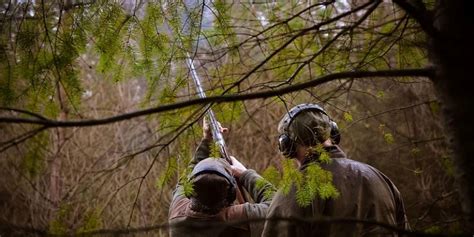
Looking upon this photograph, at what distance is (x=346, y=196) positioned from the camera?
80.5 inches

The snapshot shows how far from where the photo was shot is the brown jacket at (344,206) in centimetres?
200

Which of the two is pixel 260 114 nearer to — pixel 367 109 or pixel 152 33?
pixel 367 109

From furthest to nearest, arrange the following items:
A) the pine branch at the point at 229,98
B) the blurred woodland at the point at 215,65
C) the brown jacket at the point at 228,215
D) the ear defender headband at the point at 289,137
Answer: the brown jacket at the point at 228,215 < the ear defender headband at the point at 289,137 < the blurred woodland at the point at 215,65 < the pine branch at the point at 229,98

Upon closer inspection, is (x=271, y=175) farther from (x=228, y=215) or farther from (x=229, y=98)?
(x=229, y=98)

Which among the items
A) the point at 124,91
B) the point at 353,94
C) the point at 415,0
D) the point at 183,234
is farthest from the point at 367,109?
the point at 415,0

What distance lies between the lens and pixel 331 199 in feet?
6.67

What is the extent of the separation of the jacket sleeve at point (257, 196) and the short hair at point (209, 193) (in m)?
0.14

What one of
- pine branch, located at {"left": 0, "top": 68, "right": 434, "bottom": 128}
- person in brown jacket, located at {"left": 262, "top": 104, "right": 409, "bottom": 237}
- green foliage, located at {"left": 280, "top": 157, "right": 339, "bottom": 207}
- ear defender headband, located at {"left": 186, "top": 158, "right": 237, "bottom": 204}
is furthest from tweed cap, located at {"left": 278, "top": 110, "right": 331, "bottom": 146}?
pine branch, located at {"left": 0, "top": 68, "right": 434, "bottom": 128}

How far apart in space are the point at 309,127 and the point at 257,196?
2.12ft

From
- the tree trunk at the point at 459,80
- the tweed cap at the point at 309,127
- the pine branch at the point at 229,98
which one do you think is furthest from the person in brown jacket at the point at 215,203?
the tree trunk at the point at 459,80

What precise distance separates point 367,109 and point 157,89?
614cm

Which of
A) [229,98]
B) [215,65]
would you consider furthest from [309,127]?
[229,98]

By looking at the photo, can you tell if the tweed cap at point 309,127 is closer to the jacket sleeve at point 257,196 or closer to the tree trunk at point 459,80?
the jacket sleeve at point 257,196

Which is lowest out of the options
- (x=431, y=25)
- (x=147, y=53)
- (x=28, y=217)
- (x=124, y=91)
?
(x=28, y=217)
